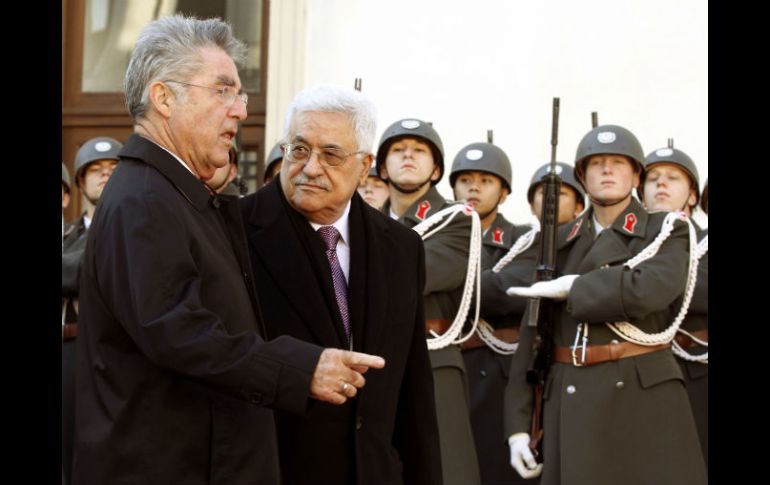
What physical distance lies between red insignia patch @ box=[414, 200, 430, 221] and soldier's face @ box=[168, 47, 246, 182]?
3.06 meters

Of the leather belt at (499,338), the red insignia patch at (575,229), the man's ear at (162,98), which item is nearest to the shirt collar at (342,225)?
the man's ear at (162,98)

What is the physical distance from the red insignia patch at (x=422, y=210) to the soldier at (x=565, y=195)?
6.55 feet

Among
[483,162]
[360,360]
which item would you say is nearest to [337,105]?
[360,360]

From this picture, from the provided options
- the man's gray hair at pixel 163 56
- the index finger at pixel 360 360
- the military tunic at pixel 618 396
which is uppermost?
the man's gray hair at pixel 163 56

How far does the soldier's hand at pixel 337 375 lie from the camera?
9.29 feet

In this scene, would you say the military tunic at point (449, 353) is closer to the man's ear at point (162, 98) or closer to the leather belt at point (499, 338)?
the leather belt at point (499, 338)

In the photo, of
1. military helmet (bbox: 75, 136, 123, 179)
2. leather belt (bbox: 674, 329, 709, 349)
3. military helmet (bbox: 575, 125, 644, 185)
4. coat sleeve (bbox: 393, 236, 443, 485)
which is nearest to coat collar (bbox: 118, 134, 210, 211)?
coat sleeve (bbox: 393, 236, 443, 485)

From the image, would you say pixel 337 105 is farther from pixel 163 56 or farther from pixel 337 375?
pixel 337 375

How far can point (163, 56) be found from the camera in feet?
10.1

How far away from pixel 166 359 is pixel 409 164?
12.9 ft

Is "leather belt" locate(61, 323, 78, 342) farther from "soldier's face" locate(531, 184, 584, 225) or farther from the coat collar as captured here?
the coat collar

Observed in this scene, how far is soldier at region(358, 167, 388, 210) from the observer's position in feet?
26.3

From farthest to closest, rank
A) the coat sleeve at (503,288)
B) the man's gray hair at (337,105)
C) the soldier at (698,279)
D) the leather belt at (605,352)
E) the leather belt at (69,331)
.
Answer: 1. the soldier at (698,279)
2. the coat sleeve at (503,288)
3. the leather belt at (69,331)
4. the leather belt at (605,352)
5. the man's gray hair at (337,105)
